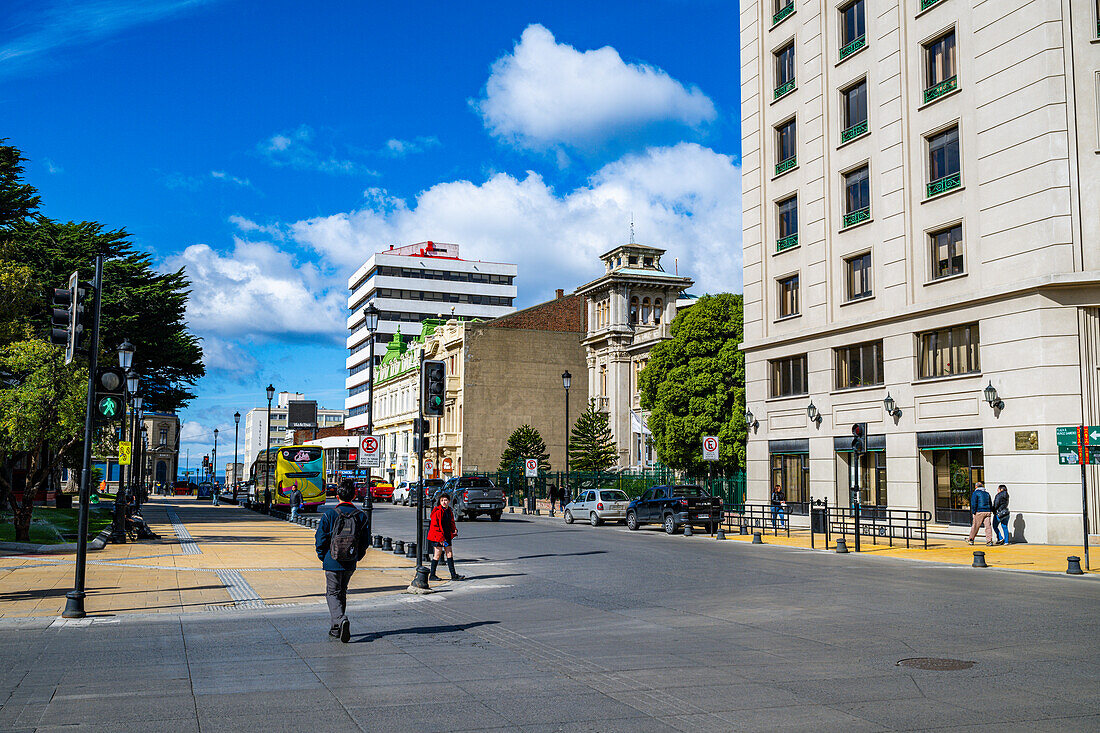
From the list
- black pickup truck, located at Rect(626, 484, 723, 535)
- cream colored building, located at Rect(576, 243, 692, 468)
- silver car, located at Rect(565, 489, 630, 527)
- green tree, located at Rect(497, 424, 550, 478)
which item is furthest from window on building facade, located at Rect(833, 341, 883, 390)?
green tree, located at Rect(497, 424, 550, 478)

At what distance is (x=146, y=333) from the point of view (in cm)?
4938

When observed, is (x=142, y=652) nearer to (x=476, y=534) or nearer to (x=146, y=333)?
(x=476, y=534)

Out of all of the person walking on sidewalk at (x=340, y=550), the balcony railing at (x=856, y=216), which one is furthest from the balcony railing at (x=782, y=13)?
the person walking on sidewalk at (x=340, y=550)

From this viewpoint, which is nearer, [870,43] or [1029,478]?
[1029,478]

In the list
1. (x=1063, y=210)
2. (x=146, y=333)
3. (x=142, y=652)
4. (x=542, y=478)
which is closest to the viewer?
(x=142, y=652)

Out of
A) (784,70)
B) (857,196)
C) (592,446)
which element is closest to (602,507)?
(857,196)

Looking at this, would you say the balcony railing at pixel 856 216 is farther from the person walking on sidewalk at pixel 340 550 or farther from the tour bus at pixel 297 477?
the tour bus at pixel 297 477

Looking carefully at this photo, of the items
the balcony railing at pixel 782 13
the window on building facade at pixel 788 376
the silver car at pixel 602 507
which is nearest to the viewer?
the window on building facade at pixel 788 376

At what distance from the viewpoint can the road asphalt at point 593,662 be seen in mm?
7570

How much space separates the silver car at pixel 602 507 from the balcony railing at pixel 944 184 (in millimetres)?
17904

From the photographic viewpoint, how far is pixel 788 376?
129ft

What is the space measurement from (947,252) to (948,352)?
325cm

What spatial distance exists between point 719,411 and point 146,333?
30.2 m

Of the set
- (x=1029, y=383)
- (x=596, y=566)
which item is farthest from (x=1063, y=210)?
(x=596, y=566)
